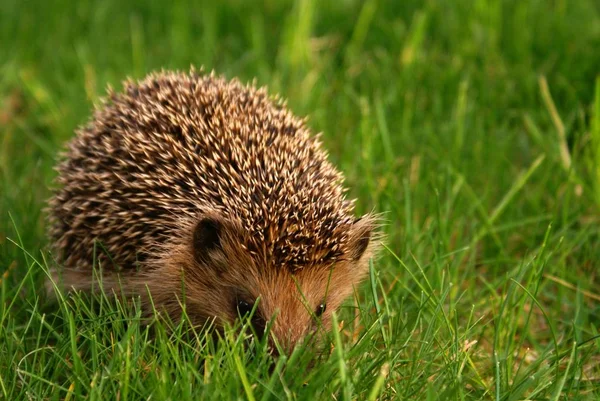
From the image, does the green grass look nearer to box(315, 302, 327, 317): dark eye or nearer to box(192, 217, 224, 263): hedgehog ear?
box(315, 302, 327, 317): dark eye

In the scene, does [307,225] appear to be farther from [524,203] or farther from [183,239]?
[524,203]

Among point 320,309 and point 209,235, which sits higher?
point 209,235

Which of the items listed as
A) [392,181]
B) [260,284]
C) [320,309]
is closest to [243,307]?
[260,284]

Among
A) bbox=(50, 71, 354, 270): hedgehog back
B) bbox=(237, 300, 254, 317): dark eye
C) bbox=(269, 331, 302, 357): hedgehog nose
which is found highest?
bbox=(50, 71, 354, 270): hedgehog back

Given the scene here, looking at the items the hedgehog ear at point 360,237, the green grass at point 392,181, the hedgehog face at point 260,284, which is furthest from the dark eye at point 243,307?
the hedgehog ear at point 360,237

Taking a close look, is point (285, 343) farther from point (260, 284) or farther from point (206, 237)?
point (206, 237)

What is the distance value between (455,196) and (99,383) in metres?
2.65

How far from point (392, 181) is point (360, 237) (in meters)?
1.18

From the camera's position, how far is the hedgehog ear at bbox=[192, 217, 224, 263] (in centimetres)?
418

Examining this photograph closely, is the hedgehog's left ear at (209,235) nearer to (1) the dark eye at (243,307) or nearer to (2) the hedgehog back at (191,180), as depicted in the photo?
(2) the hedgehog back at (191,180)

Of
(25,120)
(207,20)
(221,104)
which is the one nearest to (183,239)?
(221,104)

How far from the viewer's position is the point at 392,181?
218 inches

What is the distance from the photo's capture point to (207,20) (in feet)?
25.2

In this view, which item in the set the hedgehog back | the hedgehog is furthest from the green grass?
the hedgehog back
